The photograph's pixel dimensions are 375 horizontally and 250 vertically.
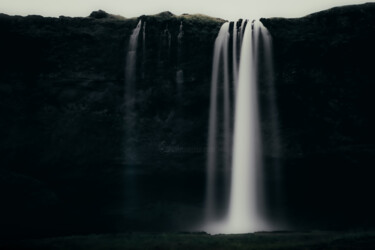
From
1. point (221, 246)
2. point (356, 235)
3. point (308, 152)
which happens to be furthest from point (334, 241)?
point (308, 152)

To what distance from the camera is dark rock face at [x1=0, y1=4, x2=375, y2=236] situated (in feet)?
85.2

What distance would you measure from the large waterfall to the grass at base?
15.4 ft

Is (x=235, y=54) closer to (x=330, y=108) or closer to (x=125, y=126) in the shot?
(x=330, y=108)

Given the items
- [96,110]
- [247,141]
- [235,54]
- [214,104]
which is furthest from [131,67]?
[247,141]

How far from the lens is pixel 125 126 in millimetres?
27328

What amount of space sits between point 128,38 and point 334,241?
16498 mm

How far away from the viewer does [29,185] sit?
26.5 m

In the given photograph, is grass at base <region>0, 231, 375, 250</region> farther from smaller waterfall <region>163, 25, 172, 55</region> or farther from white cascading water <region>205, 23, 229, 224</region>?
smaller waterfall <region>163, 25, 172, 55</region>

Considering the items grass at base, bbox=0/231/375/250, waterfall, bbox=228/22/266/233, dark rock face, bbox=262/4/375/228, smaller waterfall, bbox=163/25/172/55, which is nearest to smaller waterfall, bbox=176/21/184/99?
smaller waterfall, bbox=163/25/172/55

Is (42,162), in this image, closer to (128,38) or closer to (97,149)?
(97,149)

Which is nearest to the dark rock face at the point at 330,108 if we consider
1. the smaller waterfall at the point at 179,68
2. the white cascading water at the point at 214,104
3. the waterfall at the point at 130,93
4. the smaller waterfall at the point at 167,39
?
the white cascading water at the point at 214,104

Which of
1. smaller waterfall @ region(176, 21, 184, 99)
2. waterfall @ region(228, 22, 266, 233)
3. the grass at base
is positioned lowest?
the grass at base

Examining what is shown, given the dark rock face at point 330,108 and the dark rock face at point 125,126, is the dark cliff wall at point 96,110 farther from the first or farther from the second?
the dark rock face at point 330,108

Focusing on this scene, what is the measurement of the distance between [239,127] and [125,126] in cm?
685
